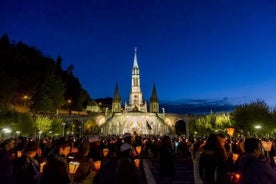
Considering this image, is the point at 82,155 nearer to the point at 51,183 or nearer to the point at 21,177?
→ the point at 51,183

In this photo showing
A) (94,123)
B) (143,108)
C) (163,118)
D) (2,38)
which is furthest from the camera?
(143,108)

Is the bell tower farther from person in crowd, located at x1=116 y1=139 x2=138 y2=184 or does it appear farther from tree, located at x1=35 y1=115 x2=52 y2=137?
person in crowd, located at x1=116 y1=139 x2=138 y2=184

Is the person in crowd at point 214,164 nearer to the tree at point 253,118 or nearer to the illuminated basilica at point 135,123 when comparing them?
the tree at point 253,118

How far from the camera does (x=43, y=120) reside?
5597 cm

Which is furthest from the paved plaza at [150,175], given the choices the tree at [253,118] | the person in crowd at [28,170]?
the tree at [253,118]

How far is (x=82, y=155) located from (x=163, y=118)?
101 m

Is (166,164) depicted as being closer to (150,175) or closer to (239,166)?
(239,166)

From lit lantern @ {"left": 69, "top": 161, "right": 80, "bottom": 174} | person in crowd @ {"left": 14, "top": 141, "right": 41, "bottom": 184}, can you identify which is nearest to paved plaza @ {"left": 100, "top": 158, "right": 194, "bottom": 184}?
person in crowd @ {"left": 14, "top": 141, "right": 41, "bottom": 184}

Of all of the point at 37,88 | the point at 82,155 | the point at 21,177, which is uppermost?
the point at 37,88

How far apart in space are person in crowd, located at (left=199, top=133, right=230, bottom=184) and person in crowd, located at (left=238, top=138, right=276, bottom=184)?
0.63m

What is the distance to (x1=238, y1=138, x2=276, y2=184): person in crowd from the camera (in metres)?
4.50

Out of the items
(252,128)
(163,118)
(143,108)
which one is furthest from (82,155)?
(143,108)

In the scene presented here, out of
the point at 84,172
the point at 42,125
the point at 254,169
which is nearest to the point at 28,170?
the point at 84,172

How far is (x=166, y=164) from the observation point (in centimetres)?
801
